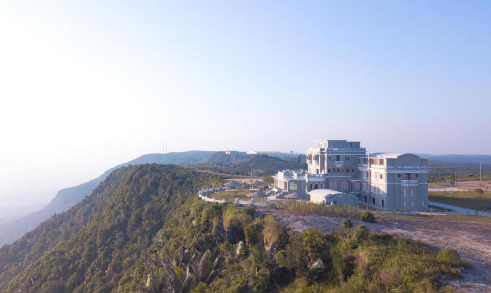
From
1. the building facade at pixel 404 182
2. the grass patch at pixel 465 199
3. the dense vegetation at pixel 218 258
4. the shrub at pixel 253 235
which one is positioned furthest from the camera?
the grass patch at pixel 465 199

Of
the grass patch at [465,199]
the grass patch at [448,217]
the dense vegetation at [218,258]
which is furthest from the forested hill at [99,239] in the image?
the grass patch at [465,199]

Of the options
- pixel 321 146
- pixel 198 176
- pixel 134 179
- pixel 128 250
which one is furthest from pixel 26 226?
pixel 321 146

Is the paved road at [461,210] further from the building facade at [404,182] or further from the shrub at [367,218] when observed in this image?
the shrub at [367,218]

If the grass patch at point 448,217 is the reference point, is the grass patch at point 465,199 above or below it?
above

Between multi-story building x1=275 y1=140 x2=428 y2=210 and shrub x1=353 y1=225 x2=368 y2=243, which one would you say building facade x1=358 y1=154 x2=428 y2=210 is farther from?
shrub x1=353 y1=225 x2=368 y2=243

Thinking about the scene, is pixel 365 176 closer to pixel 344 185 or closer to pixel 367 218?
pixel 344 185

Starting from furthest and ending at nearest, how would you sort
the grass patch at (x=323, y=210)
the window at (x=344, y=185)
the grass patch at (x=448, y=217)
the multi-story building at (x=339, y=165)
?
1. the window at (x=344, y=185)
2. the multi-story building at (x=339, y=165)
3. the grass patch at (x=448, y=217)
4. the grass patch at (x=323, y=210)

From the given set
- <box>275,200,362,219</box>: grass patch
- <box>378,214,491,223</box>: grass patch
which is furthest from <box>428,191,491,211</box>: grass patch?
<box>275,200,362,219</box>: grass patch

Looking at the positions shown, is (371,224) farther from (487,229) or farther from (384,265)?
(384,265)

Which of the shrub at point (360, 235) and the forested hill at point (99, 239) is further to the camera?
the forested hill at point (99, 239)
